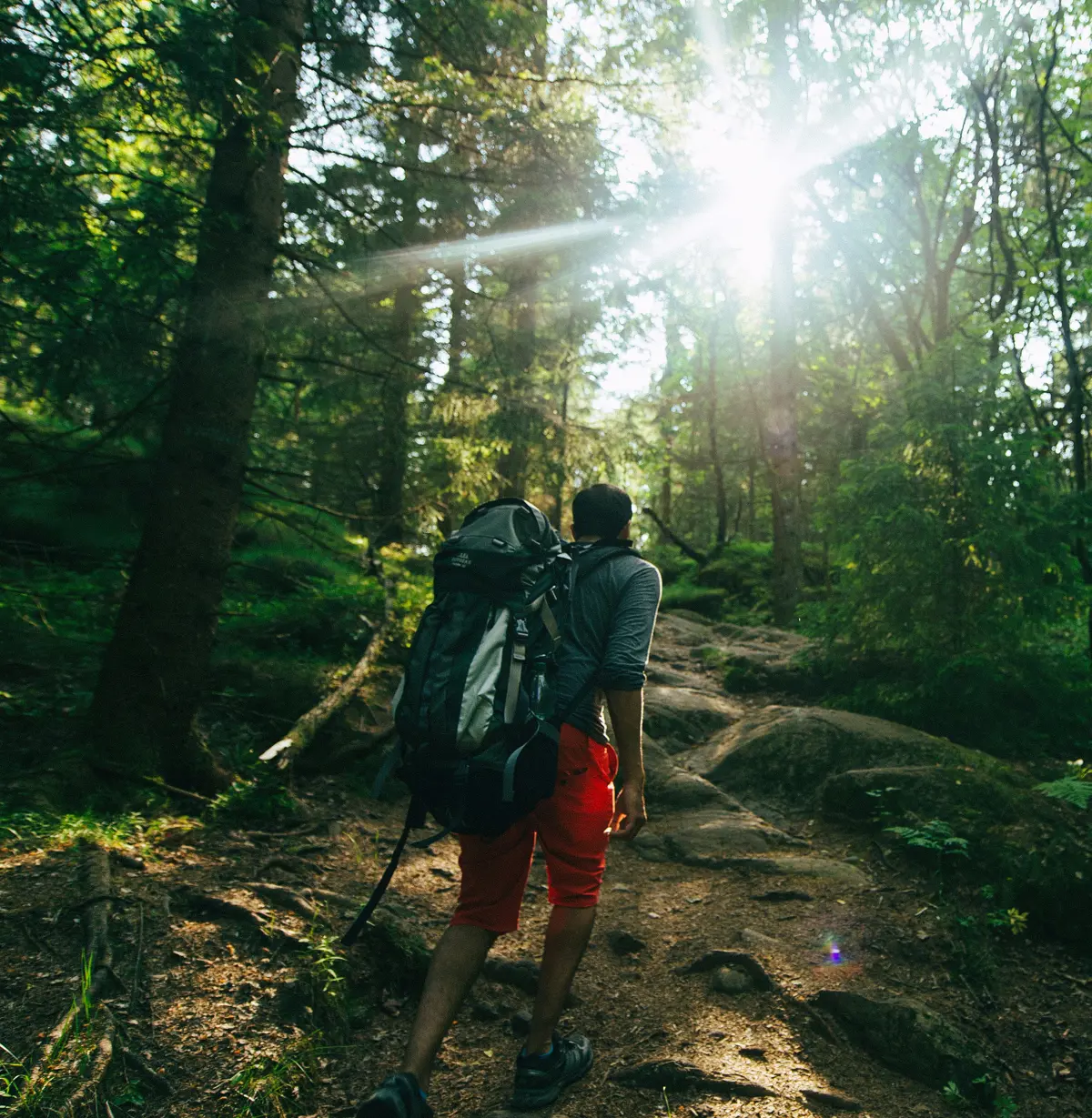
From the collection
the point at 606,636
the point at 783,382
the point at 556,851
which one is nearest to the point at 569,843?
the point at 556,851

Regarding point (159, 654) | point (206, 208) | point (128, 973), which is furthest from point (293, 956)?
point (206, 208)

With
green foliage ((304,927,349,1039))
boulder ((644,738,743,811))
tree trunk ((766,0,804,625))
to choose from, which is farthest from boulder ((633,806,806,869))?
tree trunk ((766,0,804,625))

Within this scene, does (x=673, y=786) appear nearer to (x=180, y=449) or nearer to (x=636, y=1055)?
(x=636, y=1055)

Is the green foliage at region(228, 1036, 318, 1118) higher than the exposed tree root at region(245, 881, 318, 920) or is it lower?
lower

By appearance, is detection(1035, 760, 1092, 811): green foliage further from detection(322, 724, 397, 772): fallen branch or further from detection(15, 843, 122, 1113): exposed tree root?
detection(15, 843, 122, 1113): exposed tree root

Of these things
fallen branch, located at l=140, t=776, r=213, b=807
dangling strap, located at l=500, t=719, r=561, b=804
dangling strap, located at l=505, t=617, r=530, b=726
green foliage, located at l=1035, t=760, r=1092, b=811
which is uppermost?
dangling strap, located at l=505, t=617, r=530, b=726

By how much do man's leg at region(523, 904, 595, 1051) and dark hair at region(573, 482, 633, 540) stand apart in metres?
1.61

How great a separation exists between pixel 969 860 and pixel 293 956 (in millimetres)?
4071

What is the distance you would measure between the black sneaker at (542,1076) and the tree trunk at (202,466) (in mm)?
3746

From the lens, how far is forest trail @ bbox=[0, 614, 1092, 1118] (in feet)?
10.0

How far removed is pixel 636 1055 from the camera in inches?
136

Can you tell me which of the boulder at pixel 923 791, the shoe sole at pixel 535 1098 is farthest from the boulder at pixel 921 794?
the shoe sole at pixel 535 1098

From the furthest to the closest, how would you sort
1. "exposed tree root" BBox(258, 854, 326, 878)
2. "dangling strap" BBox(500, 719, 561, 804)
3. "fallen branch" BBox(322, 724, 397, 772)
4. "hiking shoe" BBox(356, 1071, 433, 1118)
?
1. "fallen branch" BBox(322, 724, 397, 772)
2. "exposed tree root" BBox(258, 854, 326, 878)
3. "dangling strap" BBox(500, 719, 561, 804)
4. "hiking shoe" BBox(356, 1071, 433, 1118)

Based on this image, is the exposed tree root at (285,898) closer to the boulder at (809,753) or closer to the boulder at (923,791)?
the boulder at (923,791)
